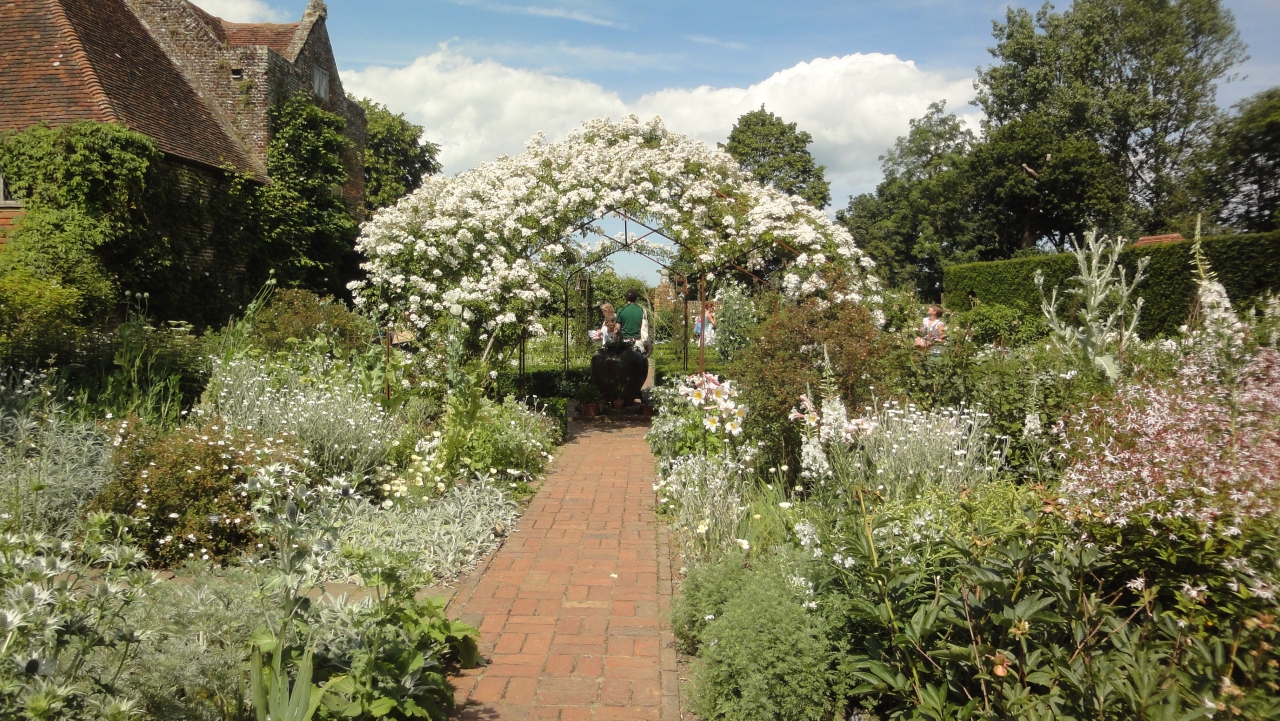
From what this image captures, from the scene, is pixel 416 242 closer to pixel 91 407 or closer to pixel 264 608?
pixel 91 407

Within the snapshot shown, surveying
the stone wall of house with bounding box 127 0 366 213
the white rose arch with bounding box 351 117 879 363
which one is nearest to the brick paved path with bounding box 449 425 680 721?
the white rose arch with bounding box 351 117 879 363

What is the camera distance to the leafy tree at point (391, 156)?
33.2 meters

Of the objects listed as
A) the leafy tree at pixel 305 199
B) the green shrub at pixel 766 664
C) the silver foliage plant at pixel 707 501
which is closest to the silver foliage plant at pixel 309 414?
the silver foliage plant at pixel 707 501

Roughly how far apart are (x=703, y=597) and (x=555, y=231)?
7188mm

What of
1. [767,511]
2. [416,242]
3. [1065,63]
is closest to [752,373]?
[767,511]

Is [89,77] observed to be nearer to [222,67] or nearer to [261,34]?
[222,67]

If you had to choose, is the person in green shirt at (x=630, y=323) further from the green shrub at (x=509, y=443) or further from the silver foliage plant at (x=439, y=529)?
the silver foliage plant at (x=439, y=529)

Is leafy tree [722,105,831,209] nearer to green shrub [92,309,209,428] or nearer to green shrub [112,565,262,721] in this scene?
green shrub [92,309,209,428]

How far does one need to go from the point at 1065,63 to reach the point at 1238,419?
35315 mm

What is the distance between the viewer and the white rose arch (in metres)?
9.60

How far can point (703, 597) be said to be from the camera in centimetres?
374

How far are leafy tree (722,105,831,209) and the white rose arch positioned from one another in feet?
88.5

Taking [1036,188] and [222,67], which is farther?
[1036,188]

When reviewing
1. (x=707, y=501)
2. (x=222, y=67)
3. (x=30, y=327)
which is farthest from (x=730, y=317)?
(x=222, y=67)
